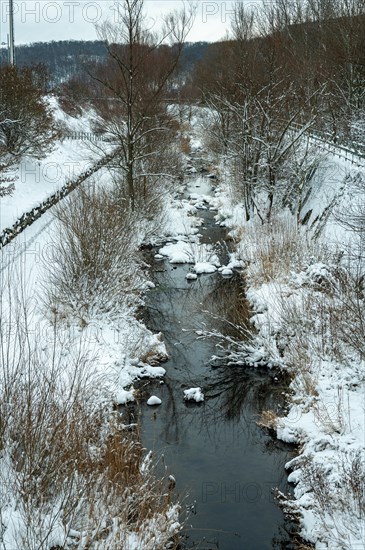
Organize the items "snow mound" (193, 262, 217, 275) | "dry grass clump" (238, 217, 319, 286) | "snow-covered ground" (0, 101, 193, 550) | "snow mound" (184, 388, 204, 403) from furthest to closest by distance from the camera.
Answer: "snow mound" (193, 262, 217, 275) < "dry grass clump" (238, 217, 319, 286) < "snow mound" (184, 388, 204, 403) < "snow-covered ground" (0, 101, 193, 550)

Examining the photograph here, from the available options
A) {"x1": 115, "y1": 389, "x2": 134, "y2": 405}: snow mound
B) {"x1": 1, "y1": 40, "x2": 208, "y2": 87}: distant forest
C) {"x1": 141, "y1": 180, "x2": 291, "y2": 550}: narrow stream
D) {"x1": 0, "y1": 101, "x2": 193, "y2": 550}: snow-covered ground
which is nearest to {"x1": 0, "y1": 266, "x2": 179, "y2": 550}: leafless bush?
{"x1": 0, "y1": 101, "x2": 193, "y2": 550}: snow-covered ground

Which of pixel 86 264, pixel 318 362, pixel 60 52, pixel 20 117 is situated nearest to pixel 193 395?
pixel 318 362

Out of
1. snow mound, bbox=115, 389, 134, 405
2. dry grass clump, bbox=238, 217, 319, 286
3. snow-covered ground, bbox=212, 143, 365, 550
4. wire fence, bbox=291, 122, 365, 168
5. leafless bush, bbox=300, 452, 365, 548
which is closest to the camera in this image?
leafless bush, bbox=300, 452, 365, 548

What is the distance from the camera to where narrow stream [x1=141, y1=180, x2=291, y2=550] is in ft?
23.9

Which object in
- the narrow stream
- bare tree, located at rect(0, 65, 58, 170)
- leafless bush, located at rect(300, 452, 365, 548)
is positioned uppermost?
bare tree, located at rect(0, 65, 58, 170)

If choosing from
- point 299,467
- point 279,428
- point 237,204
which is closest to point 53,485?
point 299,467

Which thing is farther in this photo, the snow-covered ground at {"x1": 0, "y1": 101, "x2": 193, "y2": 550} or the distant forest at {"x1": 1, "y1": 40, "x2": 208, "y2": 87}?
the distant forest at {"x1": 1, "y1": 40, "x2": 208, "y2": 87}

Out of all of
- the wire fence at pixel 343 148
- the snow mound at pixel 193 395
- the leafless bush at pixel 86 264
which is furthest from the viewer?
the wire fence at pixel 343 148

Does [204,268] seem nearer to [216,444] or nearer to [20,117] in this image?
[216,444]

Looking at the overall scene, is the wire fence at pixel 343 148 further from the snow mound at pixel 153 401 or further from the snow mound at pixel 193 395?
the snow mound at pixel 153 401

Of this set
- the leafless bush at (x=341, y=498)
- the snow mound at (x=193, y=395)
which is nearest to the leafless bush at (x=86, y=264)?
the snow mound at (x=193, y=395)

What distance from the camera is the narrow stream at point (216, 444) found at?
7.27m

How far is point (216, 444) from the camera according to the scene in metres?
9.12

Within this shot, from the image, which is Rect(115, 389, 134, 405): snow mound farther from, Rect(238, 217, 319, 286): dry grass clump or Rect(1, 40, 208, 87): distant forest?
Rect(1, 40, 208, 87): distant forest
